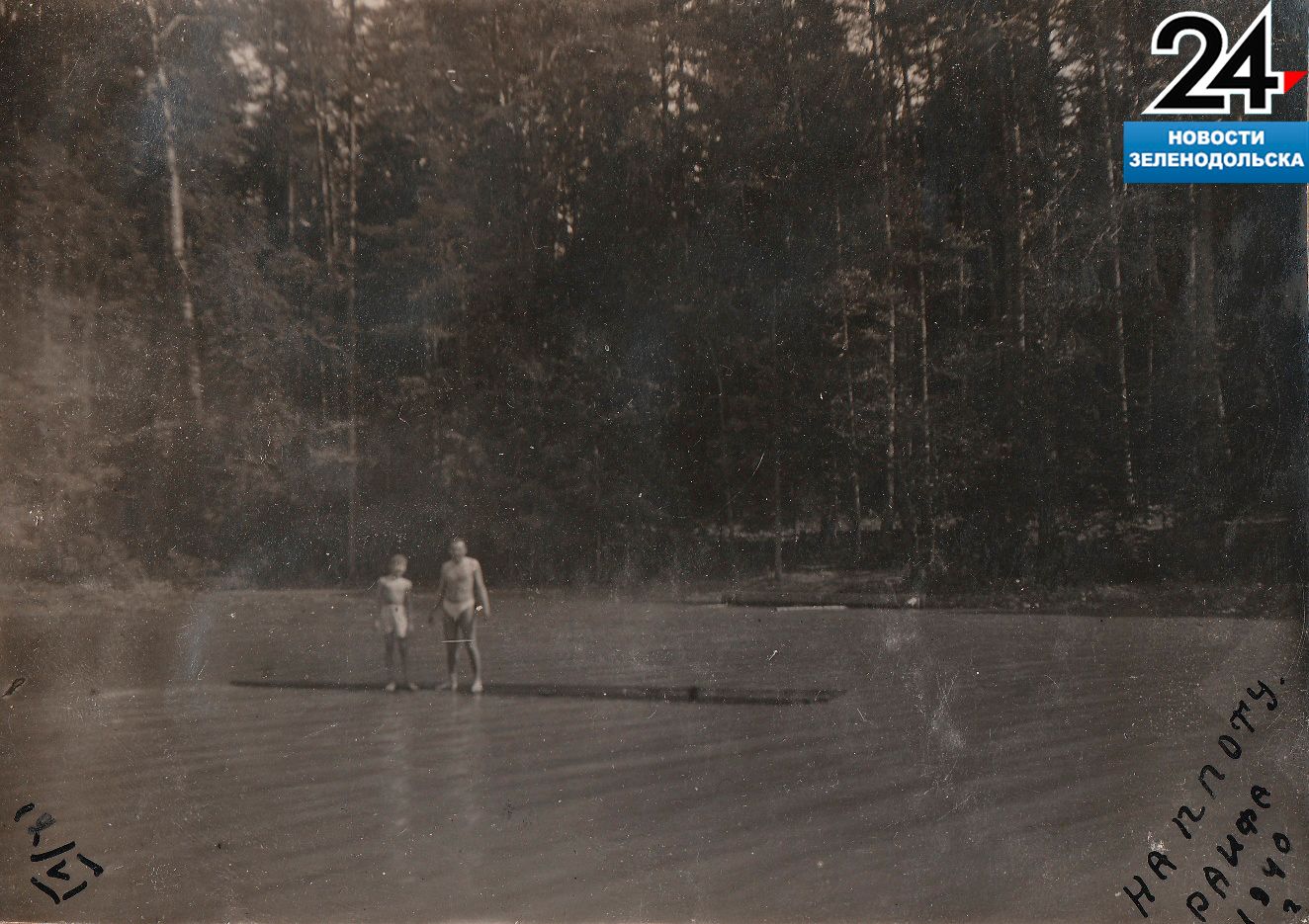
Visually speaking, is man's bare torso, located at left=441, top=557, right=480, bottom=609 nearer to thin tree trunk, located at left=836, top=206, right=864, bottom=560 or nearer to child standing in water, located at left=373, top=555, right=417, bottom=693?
child standing in water, located at left=373, top=555, right=417, bottom=693

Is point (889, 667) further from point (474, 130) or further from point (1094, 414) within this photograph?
point (474, 130)

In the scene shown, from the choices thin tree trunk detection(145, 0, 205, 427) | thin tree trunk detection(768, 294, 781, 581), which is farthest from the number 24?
thin tree trunk detection(145, 0, 205, 427)

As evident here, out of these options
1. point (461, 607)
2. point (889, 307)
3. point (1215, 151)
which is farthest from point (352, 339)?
point (1215, 151)

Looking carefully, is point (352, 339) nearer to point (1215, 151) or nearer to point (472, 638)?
point (472, 638)

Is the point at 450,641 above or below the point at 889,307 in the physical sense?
below

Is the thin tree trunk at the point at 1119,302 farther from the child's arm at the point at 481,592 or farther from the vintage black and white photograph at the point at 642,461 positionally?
the child's arm at the point at 481,592

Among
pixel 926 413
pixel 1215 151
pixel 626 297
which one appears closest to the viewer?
pixel 1215 151
